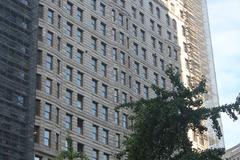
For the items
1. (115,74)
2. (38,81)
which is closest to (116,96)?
(115,74)

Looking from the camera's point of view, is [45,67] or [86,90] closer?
[45,67]

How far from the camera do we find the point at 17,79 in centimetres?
5706

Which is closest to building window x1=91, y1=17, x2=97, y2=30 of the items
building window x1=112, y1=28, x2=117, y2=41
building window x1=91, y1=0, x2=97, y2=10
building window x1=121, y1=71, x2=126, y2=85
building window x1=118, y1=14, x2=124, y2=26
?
building window x1=91, y1=0, x2=97, y2=10

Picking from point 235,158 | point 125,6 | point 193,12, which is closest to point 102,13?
point 125,6

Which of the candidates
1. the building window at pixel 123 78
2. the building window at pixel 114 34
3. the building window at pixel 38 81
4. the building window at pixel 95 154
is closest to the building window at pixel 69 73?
the building window at pixel 38 81

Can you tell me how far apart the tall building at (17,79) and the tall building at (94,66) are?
210mm

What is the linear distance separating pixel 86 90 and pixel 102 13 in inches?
490

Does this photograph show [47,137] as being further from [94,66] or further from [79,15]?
[79,15]

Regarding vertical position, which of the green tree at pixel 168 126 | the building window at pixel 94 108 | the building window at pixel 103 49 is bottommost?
the green tree at pixel 168 126

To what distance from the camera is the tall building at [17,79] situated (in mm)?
54000

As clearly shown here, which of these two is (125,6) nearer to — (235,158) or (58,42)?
(58,42)

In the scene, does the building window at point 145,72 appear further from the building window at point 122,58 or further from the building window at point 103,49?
the building window at point 103,49

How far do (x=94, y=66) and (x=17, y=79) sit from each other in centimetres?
1719

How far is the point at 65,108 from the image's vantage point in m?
65.8
